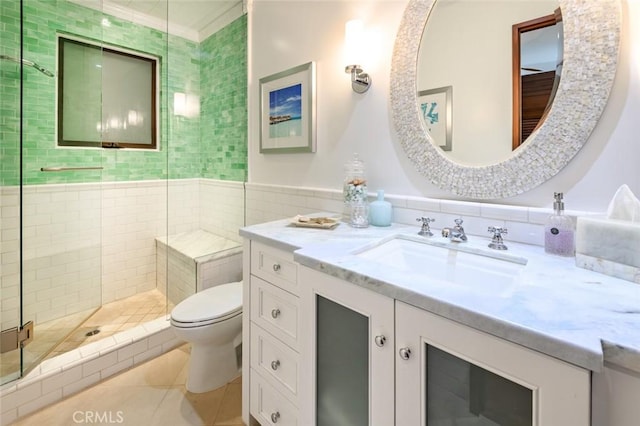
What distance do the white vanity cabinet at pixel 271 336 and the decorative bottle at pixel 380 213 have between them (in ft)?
1.55

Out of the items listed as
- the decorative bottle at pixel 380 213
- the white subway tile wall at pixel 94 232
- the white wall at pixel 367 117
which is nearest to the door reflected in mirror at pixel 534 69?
the white wall at pixel 367 117

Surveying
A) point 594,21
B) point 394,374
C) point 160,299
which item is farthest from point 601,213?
point 160,299

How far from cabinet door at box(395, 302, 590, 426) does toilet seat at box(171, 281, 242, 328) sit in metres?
1.12

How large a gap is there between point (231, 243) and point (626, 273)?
2.37 meters

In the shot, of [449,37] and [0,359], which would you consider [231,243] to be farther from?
[449,37]

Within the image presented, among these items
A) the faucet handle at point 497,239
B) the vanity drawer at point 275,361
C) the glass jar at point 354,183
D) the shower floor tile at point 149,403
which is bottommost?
the shower floor tile at point 149,403

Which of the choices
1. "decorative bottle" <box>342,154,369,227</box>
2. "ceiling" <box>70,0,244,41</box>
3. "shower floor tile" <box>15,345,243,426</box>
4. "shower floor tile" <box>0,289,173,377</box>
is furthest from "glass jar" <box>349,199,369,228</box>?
"ceiling" <box>70,0,244,41</box>

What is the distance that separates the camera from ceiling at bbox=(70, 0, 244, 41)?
2475 millimetres

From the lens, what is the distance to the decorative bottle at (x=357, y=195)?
4.66 feet

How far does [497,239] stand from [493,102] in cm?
50

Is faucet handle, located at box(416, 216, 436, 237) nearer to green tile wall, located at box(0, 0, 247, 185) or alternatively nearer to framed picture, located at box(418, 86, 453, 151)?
framed picture, located at box(418, 86, 453, 151)

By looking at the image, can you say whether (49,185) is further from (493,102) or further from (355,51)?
(493,102)

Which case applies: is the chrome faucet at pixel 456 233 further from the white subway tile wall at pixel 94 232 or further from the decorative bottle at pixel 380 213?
the white subway tile wall at pixel 94 232

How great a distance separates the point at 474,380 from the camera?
66 cm
